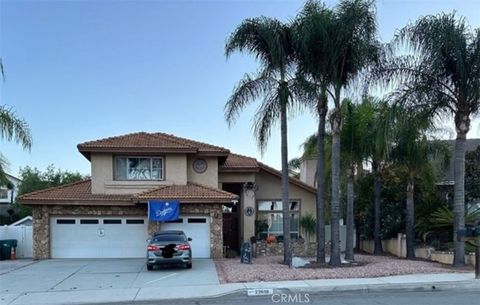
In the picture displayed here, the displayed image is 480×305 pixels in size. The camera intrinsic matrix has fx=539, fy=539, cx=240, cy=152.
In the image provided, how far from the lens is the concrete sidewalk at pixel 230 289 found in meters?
14.6

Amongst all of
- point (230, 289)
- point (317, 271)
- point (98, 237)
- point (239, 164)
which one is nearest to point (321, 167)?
point (317, 271)

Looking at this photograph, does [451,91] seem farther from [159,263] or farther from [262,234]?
Result: [262,234]

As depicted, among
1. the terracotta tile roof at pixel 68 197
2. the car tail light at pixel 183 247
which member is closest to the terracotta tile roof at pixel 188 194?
the terracotta tile roof at pixel 68 197

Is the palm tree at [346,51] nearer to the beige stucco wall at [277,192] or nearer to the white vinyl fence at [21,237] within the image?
the beige stucco wall at [277,192]

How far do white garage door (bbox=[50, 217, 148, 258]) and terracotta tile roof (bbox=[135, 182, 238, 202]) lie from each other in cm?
193

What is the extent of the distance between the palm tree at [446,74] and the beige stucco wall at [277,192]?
12.9 metres

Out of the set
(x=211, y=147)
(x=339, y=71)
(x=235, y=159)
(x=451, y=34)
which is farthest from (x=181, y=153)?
(x=451, y=34)

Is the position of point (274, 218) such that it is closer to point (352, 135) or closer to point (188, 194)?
point (188, 194)

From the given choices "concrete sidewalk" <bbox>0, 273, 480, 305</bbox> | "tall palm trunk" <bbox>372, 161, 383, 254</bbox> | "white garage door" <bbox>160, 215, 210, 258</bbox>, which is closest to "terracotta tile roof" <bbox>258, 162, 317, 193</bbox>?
"tall palm trunk" <bbox>372, 161, 383, 254</bbox>

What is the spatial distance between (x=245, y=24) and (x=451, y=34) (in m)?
7.80

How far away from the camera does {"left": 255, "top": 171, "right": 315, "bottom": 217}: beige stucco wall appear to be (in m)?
32.8

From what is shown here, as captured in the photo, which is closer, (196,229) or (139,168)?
(196,229)

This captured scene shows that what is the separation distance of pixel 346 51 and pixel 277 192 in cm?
1383

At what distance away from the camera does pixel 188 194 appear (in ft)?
87.2
